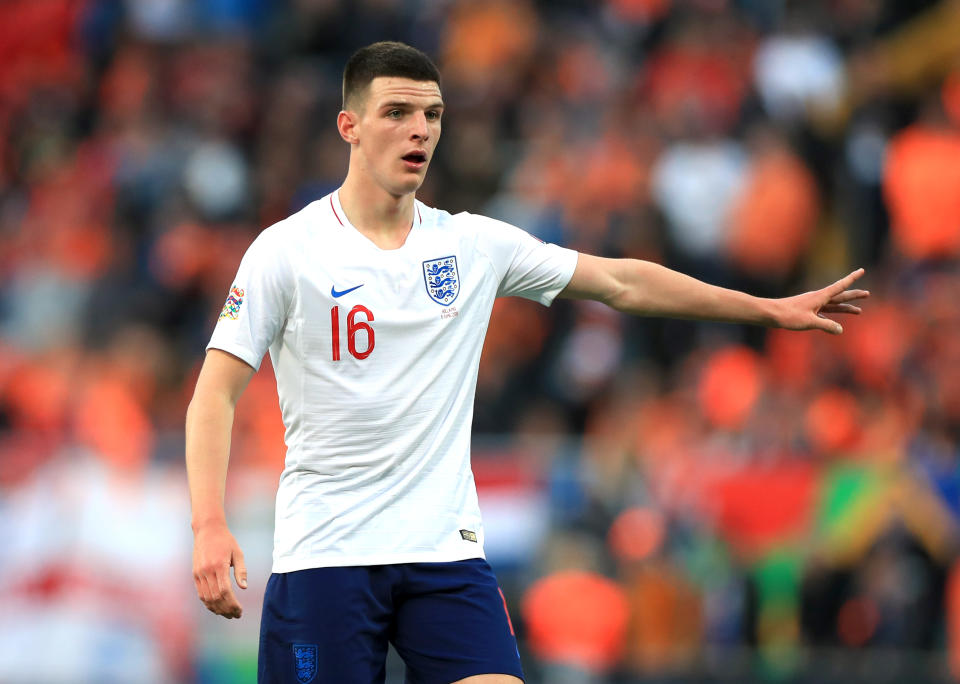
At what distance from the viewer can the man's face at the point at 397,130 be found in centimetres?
521

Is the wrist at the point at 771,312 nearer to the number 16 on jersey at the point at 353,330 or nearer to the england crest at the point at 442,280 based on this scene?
the england crest at the point at 442,280

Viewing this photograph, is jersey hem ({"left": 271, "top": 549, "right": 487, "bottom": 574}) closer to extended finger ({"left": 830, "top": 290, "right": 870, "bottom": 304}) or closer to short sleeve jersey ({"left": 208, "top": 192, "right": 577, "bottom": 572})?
short sleeve jersey ({"left": 208, "top": 192, "right": 577, "bottom": 572})

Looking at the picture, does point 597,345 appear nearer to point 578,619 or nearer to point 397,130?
point 578,619

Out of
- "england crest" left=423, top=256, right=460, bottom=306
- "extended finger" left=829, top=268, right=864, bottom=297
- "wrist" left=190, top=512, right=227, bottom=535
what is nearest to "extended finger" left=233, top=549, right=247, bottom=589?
"wrist" left=190, top=512, right=227, bottom=535

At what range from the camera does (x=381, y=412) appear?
512 centimetres

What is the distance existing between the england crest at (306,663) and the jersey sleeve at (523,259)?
1.35 metres

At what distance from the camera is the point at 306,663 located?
5.04 meters

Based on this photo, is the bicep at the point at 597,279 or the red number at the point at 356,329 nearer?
the red number at the point at 356,329

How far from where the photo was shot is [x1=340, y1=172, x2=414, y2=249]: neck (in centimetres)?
528

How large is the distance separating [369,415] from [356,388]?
0.31ft

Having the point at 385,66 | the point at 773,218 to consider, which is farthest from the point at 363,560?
the point at 773,218

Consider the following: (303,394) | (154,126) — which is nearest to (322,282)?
(303,394)

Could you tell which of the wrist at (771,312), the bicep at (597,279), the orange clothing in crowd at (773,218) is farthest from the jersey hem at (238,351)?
the orange clothing in crowd at (773,218)

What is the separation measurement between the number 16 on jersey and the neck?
26 cm
